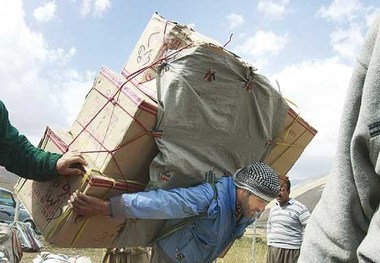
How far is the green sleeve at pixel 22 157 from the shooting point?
2.81m

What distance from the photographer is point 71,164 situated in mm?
2762

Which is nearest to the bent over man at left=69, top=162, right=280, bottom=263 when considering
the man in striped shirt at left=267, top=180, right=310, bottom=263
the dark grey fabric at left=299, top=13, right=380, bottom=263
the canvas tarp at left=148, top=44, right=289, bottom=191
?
the canvas tarp at left=148, top=44, right=289, bottom=191

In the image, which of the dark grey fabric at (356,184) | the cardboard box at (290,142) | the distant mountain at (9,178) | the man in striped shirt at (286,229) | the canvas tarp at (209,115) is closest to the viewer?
the dark grey fabric at (356,184)

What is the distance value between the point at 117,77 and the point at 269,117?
3.30ft

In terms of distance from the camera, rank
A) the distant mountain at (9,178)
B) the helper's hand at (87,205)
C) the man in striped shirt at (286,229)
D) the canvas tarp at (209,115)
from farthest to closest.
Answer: the man in striped shirt at (286,229) → the distant mountain at (9,178) → the canvas tarp at (209,115) → the helper's hand at (87,205)

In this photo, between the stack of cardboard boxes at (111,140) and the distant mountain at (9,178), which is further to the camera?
the distant mountain at (9,178)

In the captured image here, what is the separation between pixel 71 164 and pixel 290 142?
151cm

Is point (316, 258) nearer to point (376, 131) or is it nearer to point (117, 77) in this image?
point (376, 131)

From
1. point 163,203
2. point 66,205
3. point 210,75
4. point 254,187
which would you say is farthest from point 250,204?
point 66,205

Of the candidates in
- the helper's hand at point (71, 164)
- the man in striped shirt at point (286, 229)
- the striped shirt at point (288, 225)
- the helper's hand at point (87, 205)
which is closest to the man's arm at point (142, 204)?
the helper's hand at point (87, 205)

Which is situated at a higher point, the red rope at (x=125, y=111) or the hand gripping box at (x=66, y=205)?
the red rope at (x=125, y=111)

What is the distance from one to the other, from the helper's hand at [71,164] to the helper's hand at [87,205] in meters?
0.13

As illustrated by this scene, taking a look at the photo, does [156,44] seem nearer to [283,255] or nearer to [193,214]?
[193,214]

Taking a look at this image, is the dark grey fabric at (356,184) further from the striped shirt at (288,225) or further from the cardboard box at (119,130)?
the striped shirt at (288,225)
